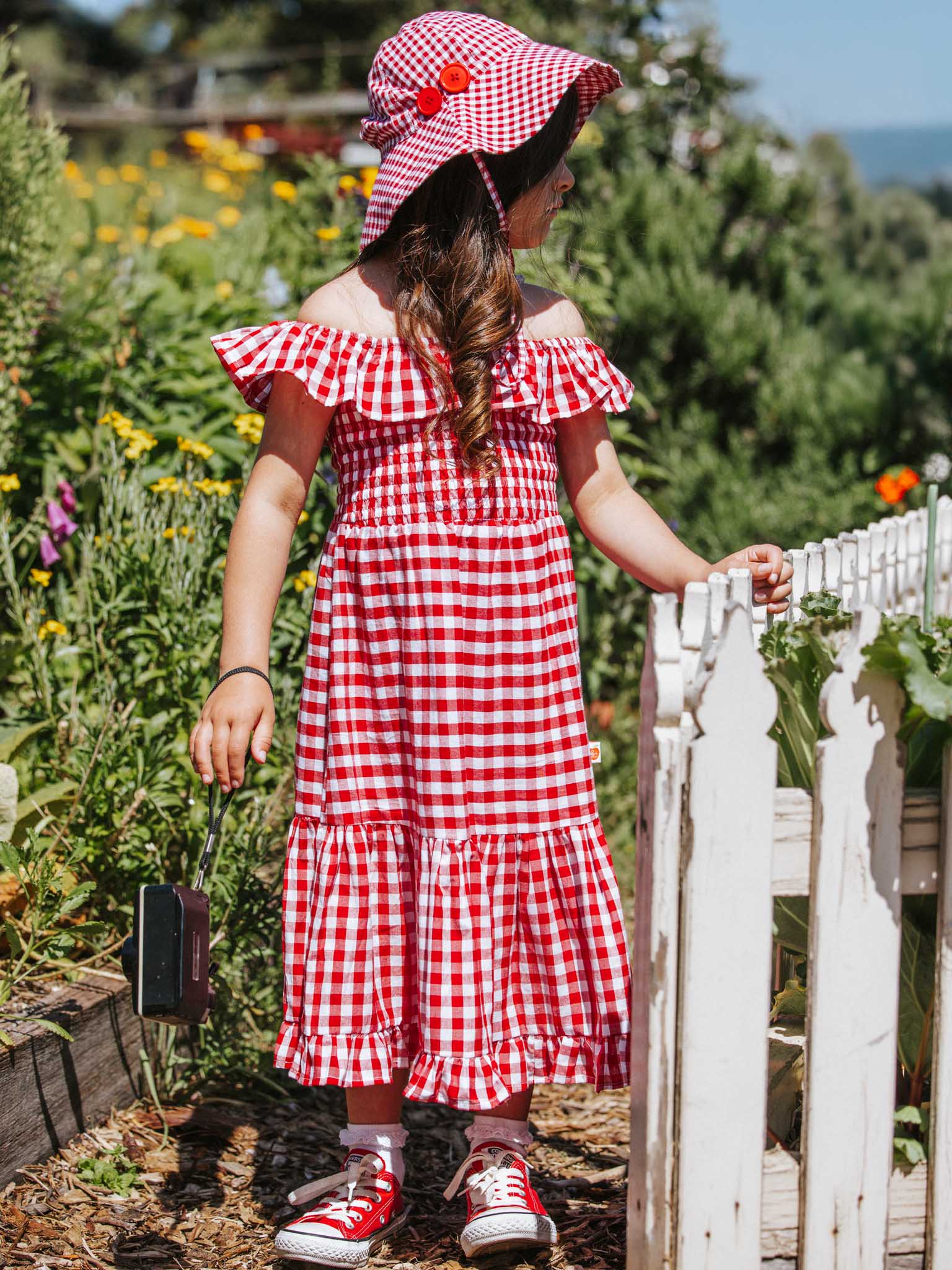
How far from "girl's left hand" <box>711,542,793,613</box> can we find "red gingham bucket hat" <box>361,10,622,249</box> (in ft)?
1.99

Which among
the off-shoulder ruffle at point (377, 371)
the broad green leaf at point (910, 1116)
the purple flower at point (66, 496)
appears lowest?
the broad green leaf at point (910, 1116)

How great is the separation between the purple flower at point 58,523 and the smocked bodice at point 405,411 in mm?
1114

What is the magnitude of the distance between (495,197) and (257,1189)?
1635 millimetres

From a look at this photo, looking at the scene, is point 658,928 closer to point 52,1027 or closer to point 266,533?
point 266,533

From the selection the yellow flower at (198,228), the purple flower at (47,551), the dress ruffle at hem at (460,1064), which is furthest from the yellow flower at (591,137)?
the dress ruffle at hem at (460,1064)

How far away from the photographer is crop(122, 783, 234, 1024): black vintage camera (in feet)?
5.19

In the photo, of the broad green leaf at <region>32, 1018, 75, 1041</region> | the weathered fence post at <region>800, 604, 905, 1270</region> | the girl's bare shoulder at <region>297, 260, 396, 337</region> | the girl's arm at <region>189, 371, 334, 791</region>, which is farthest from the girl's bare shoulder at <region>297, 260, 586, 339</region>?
the broad green leaf at <region>32, 1018, 75, 1041</region>

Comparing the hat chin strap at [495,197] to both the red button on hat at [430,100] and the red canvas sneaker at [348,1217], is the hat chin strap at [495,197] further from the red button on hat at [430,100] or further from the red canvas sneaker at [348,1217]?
the red canvas sneaker at [348,1217]

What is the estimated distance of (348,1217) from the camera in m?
1.79

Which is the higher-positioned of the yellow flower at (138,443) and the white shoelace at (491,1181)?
the yellow flower at (138,443)

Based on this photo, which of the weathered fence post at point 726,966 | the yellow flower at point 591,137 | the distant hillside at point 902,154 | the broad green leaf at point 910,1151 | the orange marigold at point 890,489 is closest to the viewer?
the weathered fence post at point 726,966

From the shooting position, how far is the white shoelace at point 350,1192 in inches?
70.6

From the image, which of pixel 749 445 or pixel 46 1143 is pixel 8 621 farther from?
pixel 749 445

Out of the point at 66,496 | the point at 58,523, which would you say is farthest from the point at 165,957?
the point at 66,496
